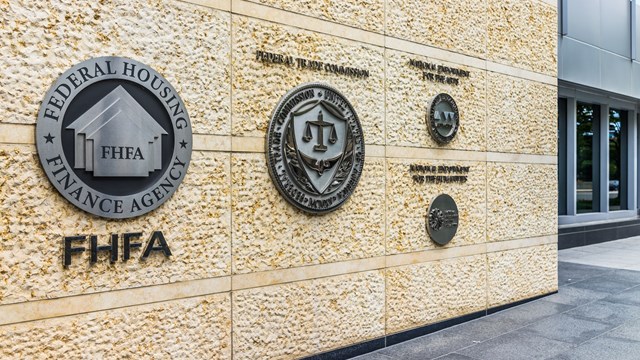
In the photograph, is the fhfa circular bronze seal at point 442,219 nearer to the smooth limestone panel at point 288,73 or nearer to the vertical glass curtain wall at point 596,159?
the smooth limestone panel at point 288,73

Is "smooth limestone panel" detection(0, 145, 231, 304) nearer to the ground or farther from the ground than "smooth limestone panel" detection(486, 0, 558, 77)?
nearer to the ground

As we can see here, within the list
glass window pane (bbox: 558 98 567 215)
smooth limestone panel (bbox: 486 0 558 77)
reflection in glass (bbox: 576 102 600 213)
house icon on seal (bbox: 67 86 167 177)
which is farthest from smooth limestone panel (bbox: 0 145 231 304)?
reflection in glass (bbox: 576 102 600 213)

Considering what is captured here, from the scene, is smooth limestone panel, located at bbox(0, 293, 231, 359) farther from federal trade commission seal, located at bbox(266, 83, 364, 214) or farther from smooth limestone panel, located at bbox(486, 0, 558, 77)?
smooth limestone panel, located at bbox(486, 0, 558, 77)

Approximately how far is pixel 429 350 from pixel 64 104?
423 cm

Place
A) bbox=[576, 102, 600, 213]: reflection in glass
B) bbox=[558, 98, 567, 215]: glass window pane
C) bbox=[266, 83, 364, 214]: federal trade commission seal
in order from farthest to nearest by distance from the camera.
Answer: bbox=[576, 102, 600, 213]: reflection in glass
bbox=[558, 98, 567, 215]: glass window pane
bbox=[266, 83, 364, 214]: federal trade commission seal

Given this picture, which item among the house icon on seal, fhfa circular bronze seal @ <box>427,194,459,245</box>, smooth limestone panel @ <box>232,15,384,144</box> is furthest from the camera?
fhfa circular bronze seal @ <box>427,194,459,245</box>

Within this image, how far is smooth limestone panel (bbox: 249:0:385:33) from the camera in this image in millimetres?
5060

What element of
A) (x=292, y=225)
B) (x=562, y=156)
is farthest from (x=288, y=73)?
(x=562, y=156)

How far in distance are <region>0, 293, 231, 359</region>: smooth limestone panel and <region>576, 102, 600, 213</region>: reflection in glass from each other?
12716 millimetres

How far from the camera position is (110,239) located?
390 cm

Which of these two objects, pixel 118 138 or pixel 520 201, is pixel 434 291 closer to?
pixel 520 201

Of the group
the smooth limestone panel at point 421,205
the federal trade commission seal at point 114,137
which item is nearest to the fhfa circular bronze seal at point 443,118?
the smooth limestone panel at point 421,205

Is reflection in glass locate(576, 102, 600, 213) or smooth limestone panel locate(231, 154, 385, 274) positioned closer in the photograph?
smooth limestone panel locate(231, 154, 385, 274)

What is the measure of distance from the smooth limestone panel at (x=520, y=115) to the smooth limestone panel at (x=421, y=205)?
0.68 meters
